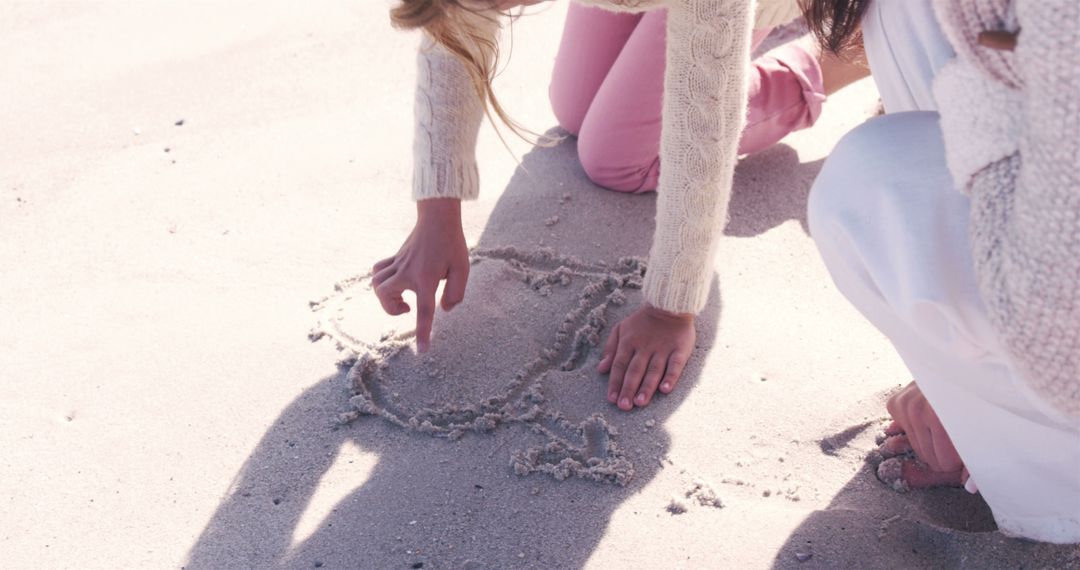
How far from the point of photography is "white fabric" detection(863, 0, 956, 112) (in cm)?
105

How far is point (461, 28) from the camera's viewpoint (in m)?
1.33

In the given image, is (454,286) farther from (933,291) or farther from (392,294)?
(933,291)

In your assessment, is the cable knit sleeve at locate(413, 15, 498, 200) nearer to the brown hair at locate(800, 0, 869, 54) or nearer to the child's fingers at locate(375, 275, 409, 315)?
the child's fingers at locate(375, 275, 409, 315)

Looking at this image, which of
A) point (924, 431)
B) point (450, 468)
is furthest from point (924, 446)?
point (450, 468)

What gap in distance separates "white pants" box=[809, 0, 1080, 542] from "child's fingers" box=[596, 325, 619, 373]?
51cm

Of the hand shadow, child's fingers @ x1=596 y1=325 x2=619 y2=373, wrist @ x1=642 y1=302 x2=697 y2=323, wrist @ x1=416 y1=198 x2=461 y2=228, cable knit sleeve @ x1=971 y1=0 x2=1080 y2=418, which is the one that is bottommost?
the hand shadow

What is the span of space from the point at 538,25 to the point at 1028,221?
6.44ft

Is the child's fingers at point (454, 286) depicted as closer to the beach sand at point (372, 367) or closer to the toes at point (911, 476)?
the beach sand at point (372, 367)

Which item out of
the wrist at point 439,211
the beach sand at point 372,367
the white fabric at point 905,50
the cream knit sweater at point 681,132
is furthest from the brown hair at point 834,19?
the wrist at point 439,211

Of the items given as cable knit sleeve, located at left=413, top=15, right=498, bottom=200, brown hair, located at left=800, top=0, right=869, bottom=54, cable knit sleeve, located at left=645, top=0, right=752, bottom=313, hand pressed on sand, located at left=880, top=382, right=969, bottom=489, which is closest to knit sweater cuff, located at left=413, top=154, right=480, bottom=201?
cable knit sleeve, located at left=413, top=15, right=498, bottom=200

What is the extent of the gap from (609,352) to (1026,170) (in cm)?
84

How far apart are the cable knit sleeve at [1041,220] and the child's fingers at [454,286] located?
897 mm

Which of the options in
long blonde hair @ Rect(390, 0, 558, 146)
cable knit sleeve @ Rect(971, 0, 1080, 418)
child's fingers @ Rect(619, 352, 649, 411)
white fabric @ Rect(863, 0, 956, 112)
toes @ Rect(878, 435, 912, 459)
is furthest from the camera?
child's fingers @ Rect(619, 352, 649, 411)

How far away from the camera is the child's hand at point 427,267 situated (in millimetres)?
1591
